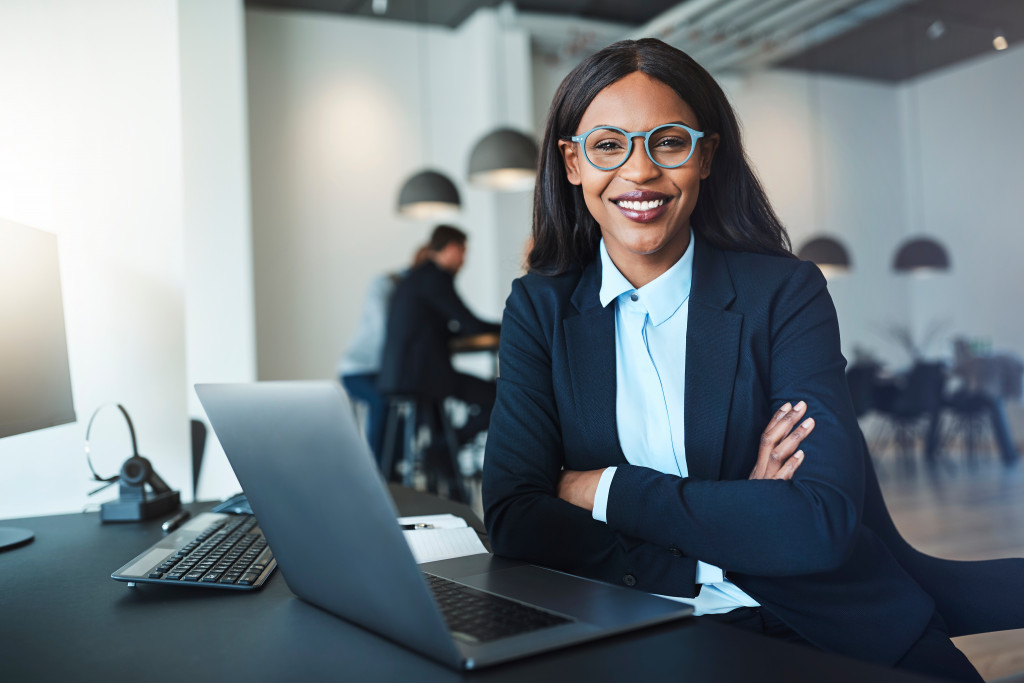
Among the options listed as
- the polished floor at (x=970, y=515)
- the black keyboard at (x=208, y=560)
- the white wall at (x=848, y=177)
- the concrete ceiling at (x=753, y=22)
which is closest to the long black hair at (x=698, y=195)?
the black keyboard at (x=208, y=560)

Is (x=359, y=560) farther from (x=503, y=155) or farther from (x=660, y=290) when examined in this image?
(x=503, y=155)

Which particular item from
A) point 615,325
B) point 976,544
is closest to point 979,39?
point 976,544

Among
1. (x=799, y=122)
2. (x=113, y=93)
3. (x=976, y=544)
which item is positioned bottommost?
(x=976, y=544)

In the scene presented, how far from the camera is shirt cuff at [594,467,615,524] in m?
1.11

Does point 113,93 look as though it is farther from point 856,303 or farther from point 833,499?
point 856,303

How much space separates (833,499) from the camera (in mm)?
1022

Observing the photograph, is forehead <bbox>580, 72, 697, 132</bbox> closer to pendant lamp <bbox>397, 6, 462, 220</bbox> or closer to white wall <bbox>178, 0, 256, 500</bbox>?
white wall <bbox>178, 0, 256, 500</bbox>

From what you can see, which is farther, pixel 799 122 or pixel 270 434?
pixel 799 122

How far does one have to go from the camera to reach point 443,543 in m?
1.12

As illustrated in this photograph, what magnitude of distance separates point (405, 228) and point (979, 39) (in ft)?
16.8

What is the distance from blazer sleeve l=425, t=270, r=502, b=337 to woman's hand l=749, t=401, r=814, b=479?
10.9ft

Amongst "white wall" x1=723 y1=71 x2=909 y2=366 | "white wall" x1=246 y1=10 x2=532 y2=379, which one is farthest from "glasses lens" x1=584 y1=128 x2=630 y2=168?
"white wall" x1=723 y1=71 x2=909 y2=366

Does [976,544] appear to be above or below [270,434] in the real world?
below

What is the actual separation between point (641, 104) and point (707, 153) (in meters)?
0.16
